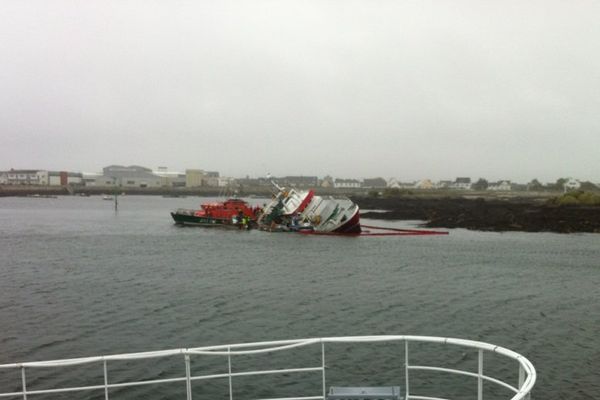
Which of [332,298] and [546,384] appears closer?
[546,384]

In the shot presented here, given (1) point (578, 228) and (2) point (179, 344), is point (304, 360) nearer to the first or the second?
(2) point (179, 344)

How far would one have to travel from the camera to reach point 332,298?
986 inches

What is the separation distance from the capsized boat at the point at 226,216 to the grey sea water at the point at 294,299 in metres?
15.4

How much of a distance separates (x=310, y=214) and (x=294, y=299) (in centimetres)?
3287

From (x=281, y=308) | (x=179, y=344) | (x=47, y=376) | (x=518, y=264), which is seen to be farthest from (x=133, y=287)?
(x=518, y=264)

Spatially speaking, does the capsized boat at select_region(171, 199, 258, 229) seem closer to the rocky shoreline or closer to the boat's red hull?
the boat's red hull

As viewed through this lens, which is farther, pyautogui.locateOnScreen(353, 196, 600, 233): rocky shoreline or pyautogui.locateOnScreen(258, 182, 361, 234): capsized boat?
pyautogui.locateOnScreen(353, 196, 600, 233): rocky shoreline

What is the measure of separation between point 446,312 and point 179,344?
10.4 metres

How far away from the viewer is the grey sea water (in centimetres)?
1671

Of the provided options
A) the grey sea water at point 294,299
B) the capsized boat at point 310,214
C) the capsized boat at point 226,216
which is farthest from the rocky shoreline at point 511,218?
the capsized boat at point 226,216

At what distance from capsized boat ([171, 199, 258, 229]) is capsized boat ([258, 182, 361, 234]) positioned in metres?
2.17

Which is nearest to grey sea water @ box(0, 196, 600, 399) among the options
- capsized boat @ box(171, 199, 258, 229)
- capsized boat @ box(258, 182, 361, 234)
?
capsized boat @ box(258, 182, 361, 234)

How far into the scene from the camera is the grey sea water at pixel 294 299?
1671 centimetres

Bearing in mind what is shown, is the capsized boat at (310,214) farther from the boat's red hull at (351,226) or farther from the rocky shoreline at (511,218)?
the rocky shoreline at (511,218)
